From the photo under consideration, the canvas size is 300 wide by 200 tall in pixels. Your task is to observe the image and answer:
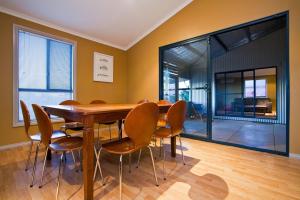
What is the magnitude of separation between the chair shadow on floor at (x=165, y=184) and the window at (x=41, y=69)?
2197mm

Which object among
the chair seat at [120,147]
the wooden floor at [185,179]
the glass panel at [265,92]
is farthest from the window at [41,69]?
the glass panel at [265,92]

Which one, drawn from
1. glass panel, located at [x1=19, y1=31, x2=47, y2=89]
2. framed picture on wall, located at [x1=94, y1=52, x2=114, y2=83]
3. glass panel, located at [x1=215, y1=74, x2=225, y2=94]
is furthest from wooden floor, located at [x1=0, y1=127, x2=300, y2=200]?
glass panel, located at [x1=215, y1=74, x2=225, y2=94]

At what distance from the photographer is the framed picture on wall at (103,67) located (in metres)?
3.96

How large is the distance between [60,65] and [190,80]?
3035 mm

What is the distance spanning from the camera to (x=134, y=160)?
2.18 meters

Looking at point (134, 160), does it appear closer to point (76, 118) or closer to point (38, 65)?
point (76, 118)

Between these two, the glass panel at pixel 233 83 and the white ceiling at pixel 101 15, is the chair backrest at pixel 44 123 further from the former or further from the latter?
the glass panel at pixel 233 83

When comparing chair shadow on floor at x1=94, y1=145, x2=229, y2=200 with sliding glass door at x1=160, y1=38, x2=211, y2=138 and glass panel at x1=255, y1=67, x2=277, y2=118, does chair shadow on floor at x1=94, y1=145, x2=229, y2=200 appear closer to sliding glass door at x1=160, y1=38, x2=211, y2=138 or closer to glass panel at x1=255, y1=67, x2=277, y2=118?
sliding glass door at x1=160, y1=38, x2=211, y2=138

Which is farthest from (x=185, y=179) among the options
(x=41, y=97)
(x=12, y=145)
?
(x=41, y=97)

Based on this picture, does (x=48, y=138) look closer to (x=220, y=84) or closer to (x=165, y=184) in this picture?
(x=165, y=184)

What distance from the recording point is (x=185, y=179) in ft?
5.48

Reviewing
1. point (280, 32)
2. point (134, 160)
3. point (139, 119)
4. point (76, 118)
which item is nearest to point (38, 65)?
point (76, 118)

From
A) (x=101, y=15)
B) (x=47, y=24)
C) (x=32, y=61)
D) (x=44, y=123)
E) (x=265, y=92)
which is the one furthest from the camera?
(x=265, y=92)

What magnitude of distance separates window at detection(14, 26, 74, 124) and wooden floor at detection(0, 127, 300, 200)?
1183mm
